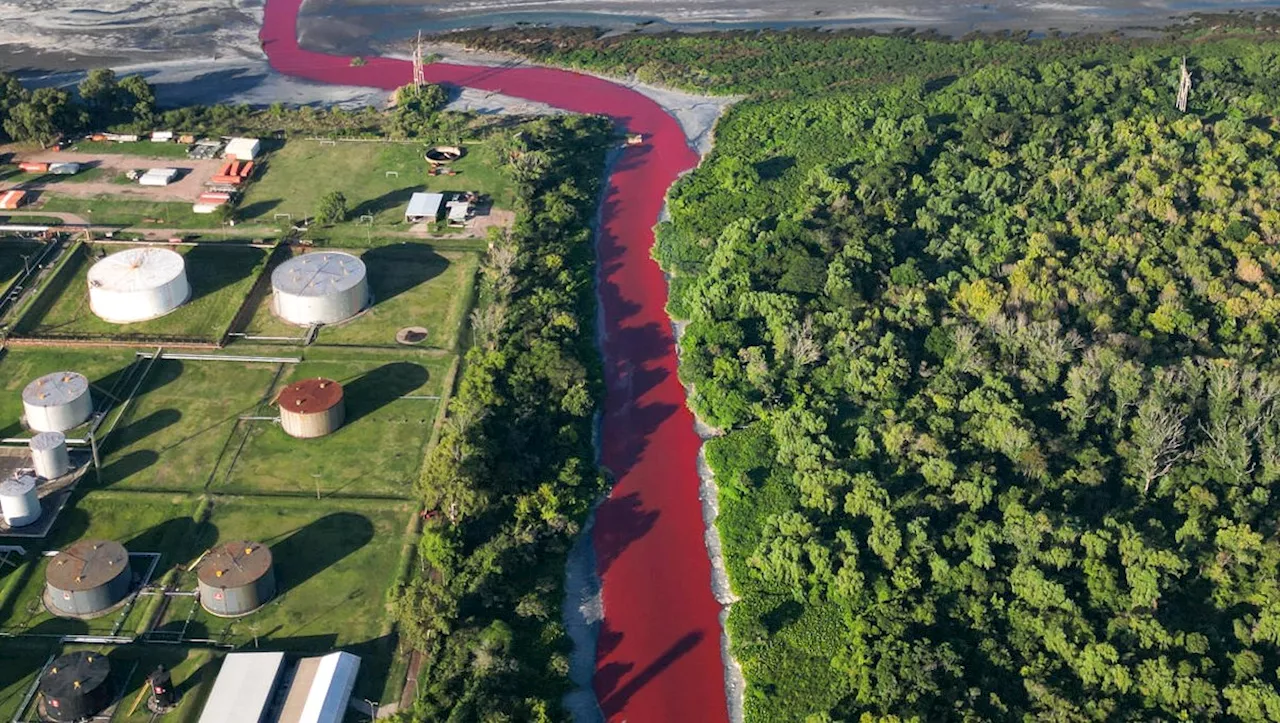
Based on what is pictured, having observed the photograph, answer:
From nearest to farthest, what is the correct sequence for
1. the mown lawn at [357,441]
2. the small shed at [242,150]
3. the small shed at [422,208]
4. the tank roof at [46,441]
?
the tank roof at [46,441] → the mown lawn at [357,441] → the small shed at [422,208] → the small shed at [242,150]

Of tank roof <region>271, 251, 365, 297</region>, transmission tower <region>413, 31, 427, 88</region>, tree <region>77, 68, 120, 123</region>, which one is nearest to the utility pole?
transmission tower <region>413, 31, 427, 88</region>

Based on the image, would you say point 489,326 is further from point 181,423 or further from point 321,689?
point 321,689

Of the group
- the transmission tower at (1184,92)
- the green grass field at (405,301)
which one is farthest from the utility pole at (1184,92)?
the green grass field at (405,301)

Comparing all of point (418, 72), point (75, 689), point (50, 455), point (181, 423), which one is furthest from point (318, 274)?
point (418, 72)

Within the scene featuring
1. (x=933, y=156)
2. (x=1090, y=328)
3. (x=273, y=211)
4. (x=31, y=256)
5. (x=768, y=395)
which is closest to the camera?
(x=768, y=395)

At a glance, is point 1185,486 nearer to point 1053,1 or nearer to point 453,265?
point 453,265

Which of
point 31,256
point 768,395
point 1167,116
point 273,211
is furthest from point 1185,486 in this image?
point 31,256

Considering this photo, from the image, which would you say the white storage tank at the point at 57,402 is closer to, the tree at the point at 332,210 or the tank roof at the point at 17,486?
the tank roof at the point at 17,486
